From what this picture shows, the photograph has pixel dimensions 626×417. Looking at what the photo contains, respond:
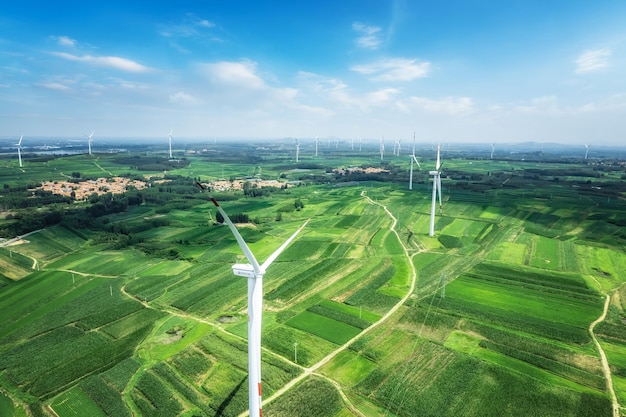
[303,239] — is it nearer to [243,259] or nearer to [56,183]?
[243,259]

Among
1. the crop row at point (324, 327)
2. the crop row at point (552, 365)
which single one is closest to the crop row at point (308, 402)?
→ the crop row at point (324, 327)

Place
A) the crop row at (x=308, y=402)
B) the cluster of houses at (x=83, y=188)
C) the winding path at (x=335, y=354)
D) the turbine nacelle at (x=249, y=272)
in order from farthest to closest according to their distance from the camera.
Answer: the cluster of houses at (x=83, y=188)
the winding path at (x=335, y=354)
the crop row at (x=308, y=402)
the turbine nacelle at (x=249, y=272)

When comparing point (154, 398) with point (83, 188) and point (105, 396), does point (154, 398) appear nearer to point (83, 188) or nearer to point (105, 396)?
point (105, 396)

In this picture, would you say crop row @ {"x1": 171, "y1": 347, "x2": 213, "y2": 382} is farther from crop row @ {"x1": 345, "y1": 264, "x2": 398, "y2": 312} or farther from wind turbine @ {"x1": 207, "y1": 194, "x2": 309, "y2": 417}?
crop row @ {"x1": 345, "y1": 264, "x2": 398, "y2": 312}

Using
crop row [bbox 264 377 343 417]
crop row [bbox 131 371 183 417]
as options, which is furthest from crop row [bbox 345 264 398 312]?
crop row [bbox 131 371 183 417]

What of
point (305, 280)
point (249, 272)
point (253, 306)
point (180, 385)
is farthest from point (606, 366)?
point (180, 385)

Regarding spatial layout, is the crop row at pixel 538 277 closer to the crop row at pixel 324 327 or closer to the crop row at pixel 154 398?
the crop row at pixel 324 327

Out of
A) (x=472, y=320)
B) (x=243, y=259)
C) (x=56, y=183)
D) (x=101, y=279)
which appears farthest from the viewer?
(x=56, y=183)

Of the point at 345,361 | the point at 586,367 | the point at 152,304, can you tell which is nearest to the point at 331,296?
the point at 345,361
